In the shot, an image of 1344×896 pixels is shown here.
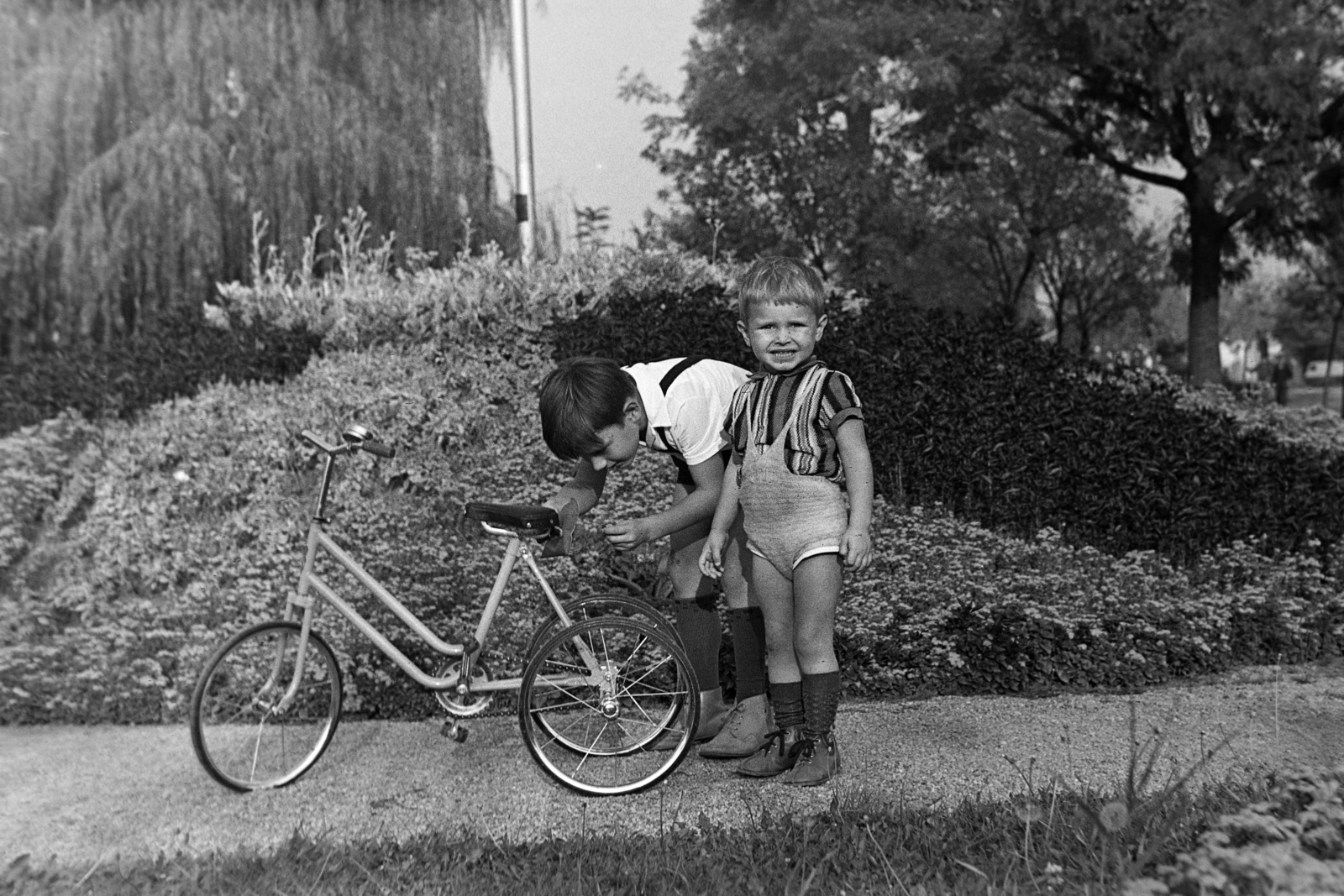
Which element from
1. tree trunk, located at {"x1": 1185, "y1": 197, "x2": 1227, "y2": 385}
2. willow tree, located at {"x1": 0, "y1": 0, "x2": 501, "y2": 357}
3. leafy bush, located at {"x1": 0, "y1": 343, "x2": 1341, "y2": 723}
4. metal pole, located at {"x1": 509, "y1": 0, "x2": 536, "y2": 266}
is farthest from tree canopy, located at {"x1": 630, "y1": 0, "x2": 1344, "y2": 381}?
leafy bush, located at {"x1": 0, "y1": 343, "x2": 1341, "y2": 723}

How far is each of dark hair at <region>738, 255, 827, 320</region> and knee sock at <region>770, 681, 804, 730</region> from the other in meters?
1.16

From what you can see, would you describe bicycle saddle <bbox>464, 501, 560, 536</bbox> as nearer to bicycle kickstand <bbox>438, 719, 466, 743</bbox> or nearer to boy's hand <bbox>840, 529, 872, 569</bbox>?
bicycle kickstand <bbox>438, 719, 466, 743</bbox>

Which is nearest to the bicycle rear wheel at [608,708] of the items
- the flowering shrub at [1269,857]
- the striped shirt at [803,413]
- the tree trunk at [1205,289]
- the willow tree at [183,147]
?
the striped shirt at [803,413]

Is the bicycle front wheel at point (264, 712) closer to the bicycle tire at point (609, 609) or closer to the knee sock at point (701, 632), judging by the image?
the bicycle tire at point (609, 609)

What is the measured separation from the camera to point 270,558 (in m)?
5.15

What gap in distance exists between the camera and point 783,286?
11.0 ft

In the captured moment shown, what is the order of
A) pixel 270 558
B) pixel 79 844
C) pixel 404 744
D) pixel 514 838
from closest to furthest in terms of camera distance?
pixel 514 838, pixel 79 844, pixel 404 744, pixel 270 558

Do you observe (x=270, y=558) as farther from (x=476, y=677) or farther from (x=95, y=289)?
(x=95, y=289)

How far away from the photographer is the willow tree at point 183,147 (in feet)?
35.0

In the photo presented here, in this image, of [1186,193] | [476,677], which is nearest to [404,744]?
[476,677]

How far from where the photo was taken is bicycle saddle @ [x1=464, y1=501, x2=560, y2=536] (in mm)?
3527

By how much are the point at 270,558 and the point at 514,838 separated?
248 centimetres

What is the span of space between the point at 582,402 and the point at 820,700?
1.17 metres

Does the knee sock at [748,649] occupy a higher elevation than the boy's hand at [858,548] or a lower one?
lower
